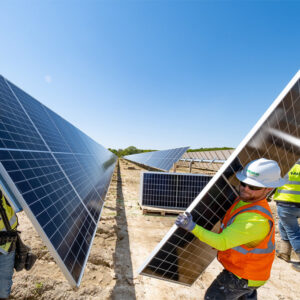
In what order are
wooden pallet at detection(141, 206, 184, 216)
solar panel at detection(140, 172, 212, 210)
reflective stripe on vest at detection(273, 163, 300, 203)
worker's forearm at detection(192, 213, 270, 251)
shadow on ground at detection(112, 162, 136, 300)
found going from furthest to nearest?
solar panel at detection(140, 172, 212, 210), wooden pallet at detection(141, 206, 184, 216), reflective stripe on vest at detection(273, 163, 300, 203), shadow on ground at detection(112, 162, 136, 300), worker's forearm at detection(192, 213, 270, 251)

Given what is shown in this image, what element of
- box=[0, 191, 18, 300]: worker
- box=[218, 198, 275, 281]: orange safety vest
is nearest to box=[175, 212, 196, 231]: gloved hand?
box=[218, 198, 275, 281]: orange safety vest

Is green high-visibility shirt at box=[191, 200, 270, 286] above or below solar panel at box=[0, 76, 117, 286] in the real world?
above

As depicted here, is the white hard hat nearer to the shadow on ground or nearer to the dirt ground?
the dirt ground

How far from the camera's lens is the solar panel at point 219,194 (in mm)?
2459

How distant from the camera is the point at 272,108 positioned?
2.64m

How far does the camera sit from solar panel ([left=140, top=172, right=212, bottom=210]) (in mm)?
8820

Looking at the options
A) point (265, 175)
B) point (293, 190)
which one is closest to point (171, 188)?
point (293, 190)

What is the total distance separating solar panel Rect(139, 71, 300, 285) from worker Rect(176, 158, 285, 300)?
0.97 ft

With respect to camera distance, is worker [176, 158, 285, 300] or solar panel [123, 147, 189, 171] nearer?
worker [176, 158, 285, 300]

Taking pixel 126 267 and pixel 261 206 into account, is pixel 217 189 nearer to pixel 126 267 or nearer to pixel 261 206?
pixel 261 206

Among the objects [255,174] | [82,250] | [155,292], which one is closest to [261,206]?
[255,174]

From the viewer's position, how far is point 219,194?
2596 millimetres

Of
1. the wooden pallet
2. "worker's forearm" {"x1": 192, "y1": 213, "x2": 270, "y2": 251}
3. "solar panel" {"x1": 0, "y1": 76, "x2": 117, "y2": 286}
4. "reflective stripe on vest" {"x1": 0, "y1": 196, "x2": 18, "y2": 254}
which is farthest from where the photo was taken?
the wooden pallet

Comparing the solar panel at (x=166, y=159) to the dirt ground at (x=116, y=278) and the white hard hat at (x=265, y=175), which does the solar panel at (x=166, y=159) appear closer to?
the dirt ground at (x=116, y=278)
